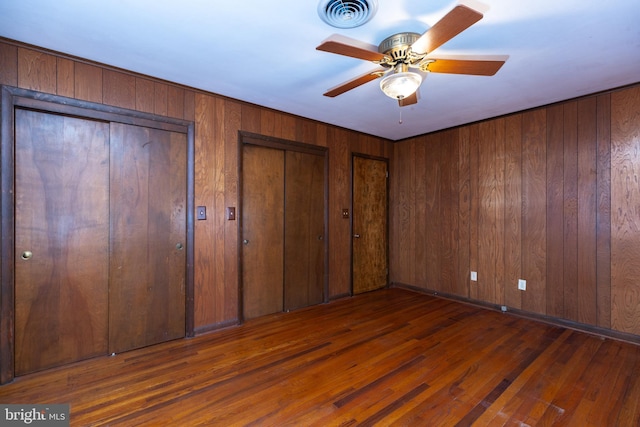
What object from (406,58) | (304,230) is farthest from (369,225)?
(406,58)

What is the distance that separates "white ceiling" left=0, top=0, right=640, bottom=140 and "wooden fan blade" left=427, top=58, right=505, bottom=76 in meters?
0.25

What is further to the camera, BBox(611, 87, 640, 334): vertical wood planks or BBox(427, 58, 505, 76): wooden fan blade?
BBox(611, 87, 640, 334): vertical wood planks

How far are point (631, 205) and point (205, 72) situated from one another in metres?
4.14

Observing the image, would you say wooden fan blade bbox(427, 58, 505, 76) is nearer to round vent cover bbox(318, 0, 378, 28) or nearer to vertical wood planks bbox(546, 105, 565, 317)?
round vent cover bbox(318, 0, 378, 28)

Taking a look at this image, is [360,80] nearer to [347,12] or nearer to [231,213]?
[347,12]

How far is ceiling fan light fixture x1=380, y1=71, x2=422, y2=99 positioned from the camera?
176cm

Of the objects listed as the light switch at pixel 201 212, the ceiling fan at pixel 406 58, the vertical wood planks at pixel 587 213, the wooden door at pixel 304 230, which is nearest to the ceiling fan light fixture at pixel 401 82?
the ceiling fan at pixel 406 58

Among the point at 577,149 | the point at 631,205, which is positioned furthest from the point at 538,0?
the point at 631,205

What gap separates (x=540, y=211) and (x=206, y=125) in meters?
3.79

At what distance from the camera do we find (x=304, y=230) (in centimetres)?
372

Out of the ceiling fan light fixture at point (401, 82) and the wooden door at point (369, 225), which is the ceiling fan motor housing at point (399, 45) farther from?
the wooden door at point (369, 225)

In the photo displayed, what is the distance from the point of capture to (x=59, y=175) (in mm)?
2238

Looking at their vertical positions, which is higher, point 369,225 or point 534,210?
point 534,210

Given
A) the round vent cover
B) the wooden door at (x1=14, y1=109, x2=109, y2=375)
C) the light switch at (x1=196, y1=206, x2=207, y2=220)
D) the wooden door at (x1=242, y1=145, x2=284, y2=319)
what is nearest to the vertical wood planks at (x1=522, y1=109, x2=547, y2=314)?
the round vent cover
